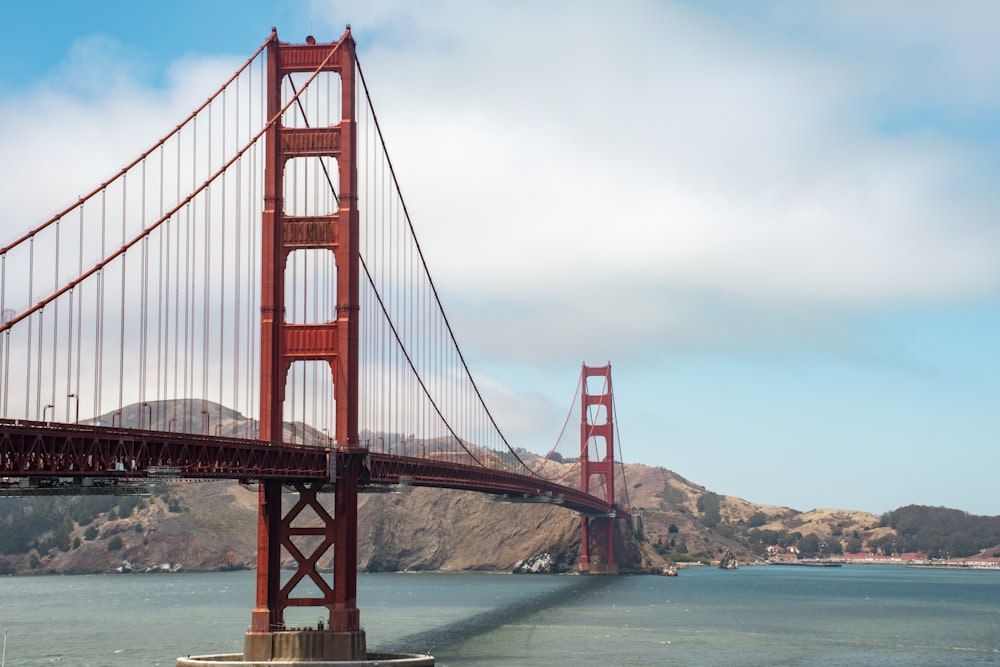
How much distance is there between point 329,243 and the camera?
5806 cm

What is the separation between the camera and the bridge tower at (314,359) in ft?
183

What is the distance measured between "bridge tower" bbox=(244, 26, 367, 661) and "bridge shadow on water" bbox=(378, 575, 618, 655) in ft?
43.9

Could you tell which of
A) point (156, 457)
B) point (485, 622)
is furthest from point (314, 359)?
point (485, 622)

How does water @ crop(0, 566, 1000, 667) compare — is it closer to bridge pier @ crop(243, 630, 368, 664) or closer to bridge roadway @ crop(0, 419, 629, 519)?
bridge pier @ crop(243, 630, 368, 664)

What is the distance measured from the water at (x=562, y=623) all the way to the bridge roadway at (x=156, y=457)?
12.7 meters

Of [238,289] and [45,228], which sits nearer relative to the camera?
[45,228]

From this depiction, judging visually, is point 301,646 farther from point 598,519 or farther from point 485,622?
point 598,519

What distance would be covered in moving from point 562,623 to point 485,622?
4.93 metres

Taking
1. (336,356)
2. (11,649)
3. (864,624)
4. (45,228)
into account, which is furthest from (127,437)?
(864,624)

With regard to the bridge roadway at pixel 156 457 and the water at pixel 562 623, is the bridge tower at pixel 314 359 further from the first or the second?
the water at pixel 562 623

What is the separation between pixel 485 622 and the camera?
91188 mm

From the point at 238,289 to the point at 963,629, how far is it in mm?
Answer: 59780

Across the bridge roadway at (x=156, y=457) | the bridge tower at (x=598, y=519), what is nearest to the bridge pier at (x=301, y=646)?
the bridge roadway at (x=156, y=457)

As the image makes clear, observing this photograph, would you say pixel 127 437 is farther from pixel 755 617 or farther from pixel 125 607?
pixel 125 607
